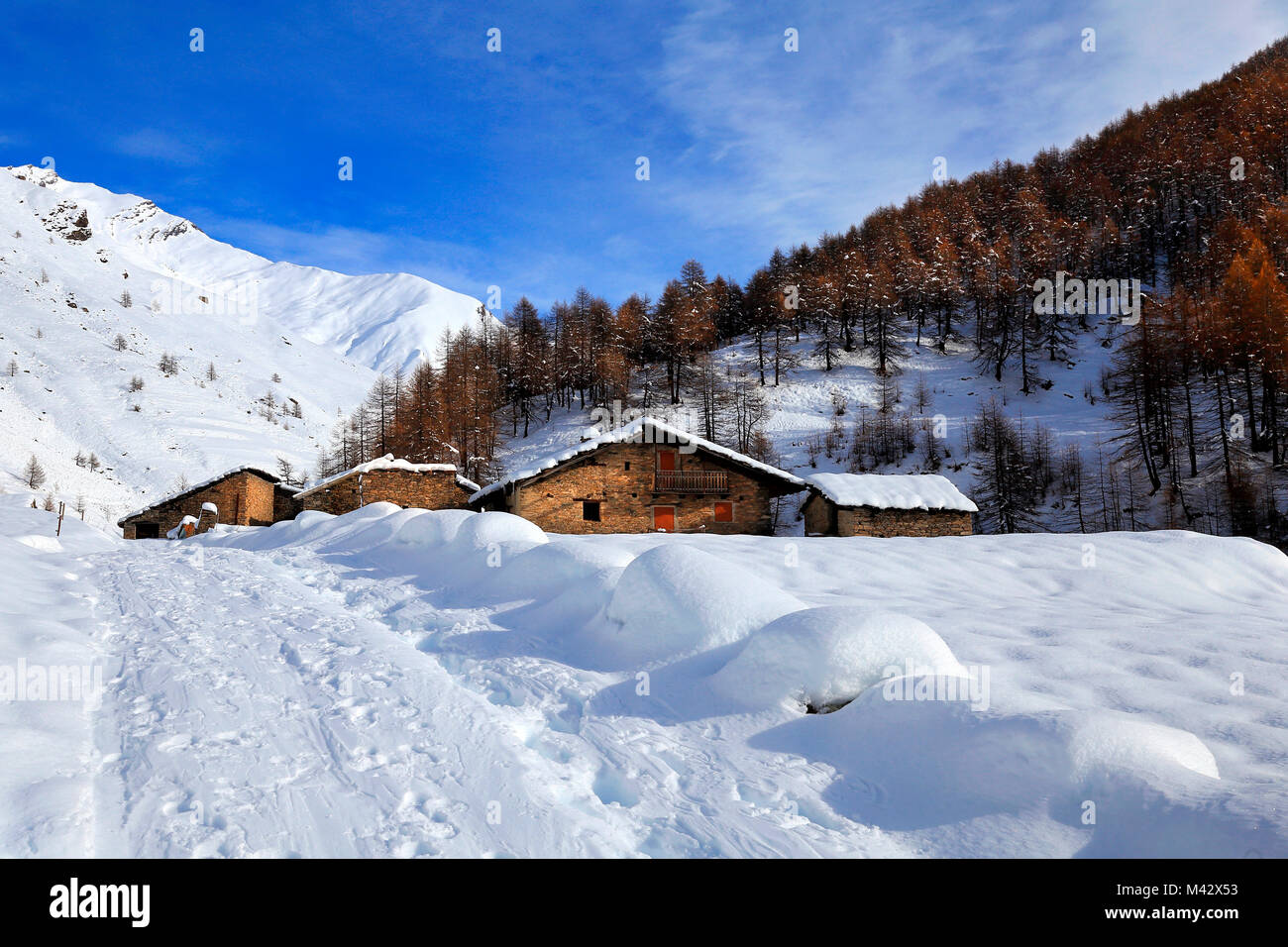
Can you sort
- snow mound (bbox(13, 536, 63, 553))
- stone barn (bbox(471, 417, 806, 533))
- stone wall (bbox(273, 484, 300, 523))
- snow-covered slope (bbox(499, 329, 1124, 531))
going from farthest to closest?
snow-covered slope (bbox(499, 329, 1124, 531)) → stone wall (bbox(273, 484, 300, 523)) → stone barn (bbox(471, 417, 806, 533)) → snow mound (bbox(13, 536, 63, 553))

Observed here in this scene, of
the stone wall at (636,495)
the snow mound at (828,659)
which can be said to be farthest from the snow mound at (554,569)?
the stone wall at (636,495)

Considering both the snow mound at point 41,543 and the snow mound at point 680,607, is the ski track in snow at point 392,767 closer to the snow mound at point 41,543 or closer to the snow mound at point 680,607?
the snow mound at point 680,607

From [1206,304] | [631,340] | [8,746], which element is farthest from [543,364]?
[8,746]

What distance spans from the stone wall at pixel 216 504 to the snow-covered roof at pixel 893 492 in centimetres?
3137

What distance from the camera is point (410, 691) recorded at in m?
6.02

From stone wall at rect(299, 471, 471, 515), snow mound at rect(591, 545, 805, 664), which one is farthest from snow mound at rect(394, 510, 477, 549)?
stone wall at rect(299, 471, 471, 515)

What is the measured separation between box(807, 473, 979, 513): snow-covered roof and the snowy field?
17068 millimetres

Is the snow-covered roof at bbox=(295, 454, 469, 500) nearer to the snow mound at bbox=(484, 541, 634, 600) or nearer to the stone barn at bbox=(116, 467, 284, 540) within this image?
the stone barn at bbox=(116, 467, 284, 540)

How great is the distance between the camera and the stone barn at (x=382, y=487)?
33000 mm

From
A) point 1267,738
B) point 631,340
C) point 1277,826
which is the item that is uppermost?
point 631,340

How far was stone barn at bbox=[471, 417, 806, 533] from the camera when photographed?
1099 inches

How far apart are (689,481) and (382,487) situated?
15.9 metres

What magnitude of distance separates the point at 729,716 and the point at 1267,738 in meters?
4.33

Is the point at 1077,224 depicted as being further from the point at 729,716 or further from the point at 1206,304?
the point at 729,716
